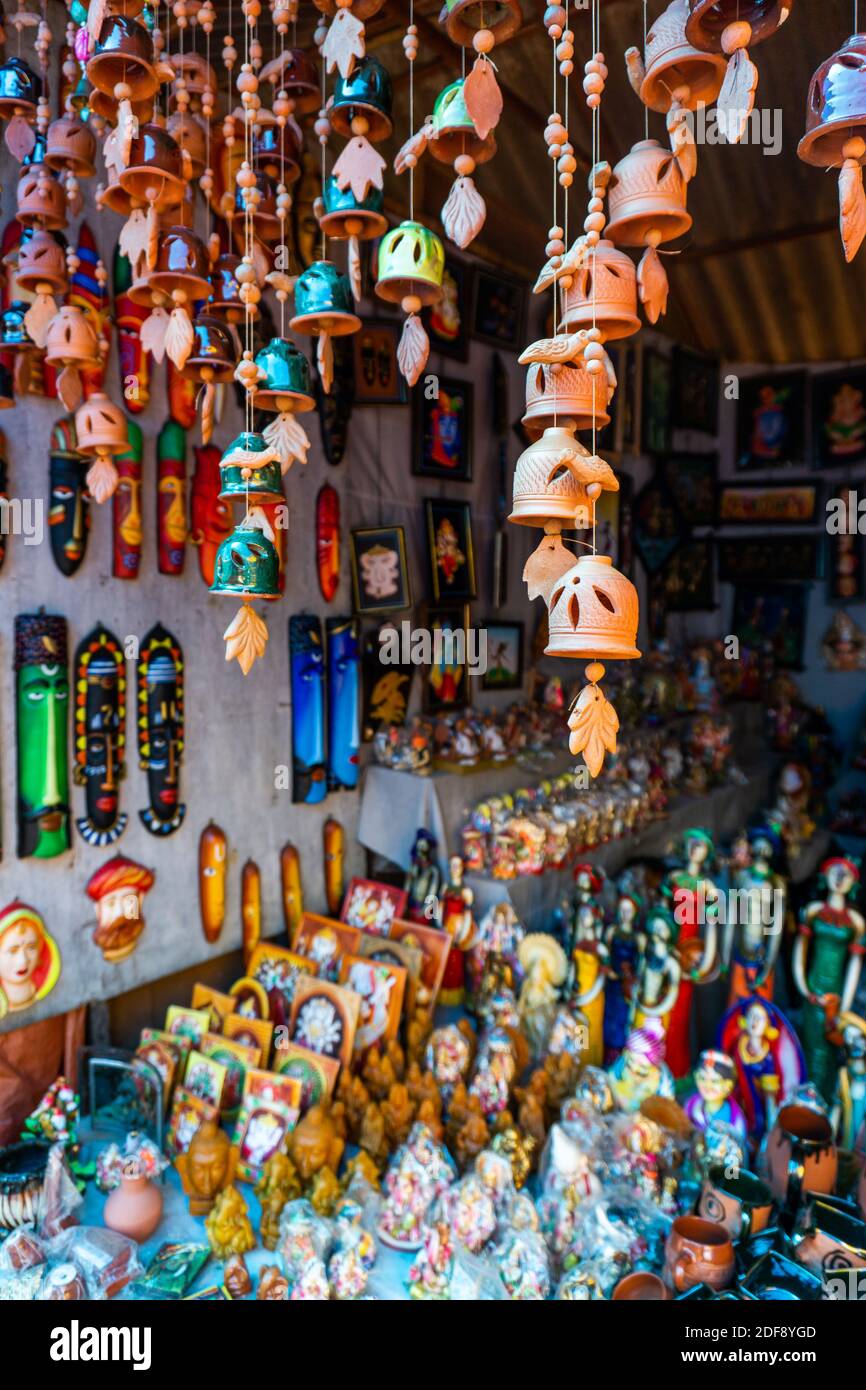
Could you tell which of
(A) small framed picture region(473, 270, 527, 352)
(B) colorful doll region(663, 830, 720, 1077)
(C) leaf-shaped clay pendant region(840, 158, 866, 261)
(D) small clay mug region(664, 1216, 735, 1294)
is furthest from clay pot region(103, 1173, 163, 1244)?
(A) small framed picture region(473, 270, 527, 352)

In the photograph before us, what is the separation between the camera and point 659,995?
2900mm

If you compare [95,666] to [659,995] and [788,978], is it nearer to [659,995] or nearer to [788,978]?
[659,995]

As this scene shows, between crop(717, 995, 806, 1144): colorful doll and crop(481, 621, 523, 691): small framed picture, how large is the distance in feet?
7.44

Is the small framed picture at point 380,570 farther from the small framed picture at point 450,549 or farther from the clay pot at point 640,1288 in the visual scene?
the clay pot at point 640,1288

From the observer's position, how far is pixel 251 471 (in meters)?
1.36

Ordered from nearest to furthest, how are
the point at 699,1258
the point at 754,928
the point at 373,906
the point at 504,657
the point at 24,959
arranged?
the point at 699,1258, the point at 24,959, the point at 754,928, the point at 373,906, the point at 504,657

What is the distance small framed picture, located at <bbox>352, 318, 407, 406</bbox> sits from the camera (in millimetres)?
3756

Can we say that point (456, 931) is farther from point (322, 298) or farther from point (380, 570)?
point (322, 298)

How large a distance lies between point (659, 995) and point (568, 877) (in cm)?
73

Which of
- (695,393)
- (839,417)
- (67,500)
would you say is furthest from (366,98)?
(839,417)

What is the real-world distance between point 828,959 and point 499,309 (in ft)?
11.1

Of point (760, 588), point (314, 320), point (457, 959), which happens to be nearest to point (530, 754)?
point (457, 959)

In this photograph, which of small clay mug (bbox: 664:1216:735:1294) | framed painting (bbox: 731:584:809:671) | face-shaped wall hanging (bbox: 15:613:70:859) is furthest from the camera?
framed painting (bbox: 731:584:809:671)

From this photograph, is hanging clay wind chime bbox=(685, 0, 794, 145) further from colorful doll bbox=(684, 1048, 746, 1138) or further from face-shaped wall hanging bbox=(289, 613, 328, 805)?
face-shaped wall hanging bbox=(289, 613, 328, 805)
